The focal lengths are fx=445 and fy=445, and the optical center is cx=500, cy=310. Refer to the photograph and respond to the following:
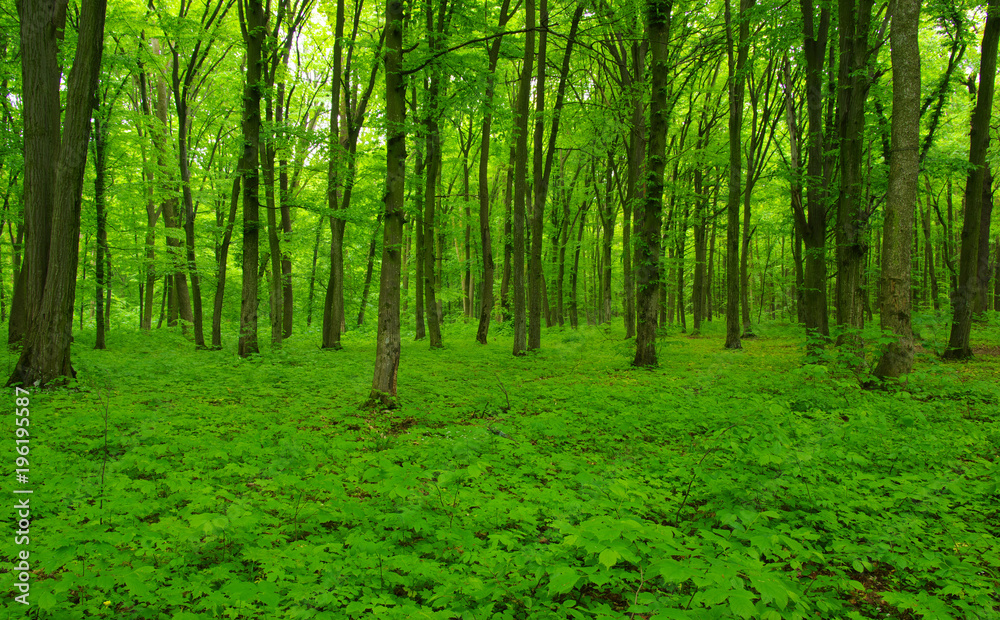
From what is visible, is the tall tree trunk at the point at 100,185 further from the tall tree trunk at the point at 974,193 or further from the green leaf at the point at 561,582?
the tall tree trunk at the point at 974,193

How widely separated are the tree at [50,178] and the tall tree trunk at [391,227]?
4.60m

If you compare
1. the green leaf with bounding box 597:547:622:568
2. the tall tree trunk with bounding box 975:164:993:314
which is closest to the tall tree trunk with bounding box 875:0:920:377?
the green leaf with bounding box 597:547:622:568

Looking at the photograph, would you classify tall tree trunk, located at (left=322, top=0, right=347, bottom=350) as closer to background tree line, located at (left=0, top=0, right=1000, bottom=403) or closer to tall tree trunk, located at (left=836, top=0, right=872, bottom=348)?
background tree line, located at (left=0, top=0, right=1000, bottom=403)

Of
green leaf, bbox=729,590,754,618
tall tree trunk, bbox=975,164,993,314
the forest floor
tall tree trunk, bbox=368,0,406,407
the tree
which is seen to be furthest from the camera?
tall tree trunk, bbox=975,164,993,314

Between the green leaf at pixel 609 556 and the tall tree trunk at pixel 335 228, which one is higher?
the tall tree trunk at pixel 335 228

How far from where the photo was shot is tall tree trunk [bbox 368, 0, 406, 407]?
727 centimetres

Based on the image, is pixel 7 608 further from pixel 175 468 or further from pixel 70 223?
pixel 70 223

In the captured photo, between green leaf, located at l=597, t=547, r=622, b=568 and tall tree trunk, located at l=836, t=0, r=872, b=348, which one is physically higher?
tall tree trunk, located at l=836, t=0, r=872, b=348

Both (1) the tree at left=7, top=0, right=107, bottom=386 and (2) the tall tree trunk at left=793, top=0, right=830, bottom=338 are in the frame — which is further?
(2) the tall tree trunk at left=793, top=0, right=830, bottom=338

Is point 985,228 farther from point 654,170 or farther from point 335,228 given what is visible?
point 335,228

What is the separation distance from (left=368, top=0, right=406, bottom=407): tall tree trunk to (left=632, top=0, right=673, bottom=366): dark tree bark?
594 centimetres

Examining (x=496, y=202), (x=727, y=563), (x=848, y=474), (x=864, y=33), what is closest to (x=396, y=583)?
(x=727, y=563)

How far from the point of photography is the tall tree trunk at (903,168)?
7.52 meters

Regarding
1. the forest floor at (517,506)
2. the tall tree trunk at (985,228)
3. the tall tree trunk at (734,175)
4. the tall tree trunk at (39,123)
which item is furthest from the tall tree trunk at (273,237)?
the tall tree trunk at (985,228)
